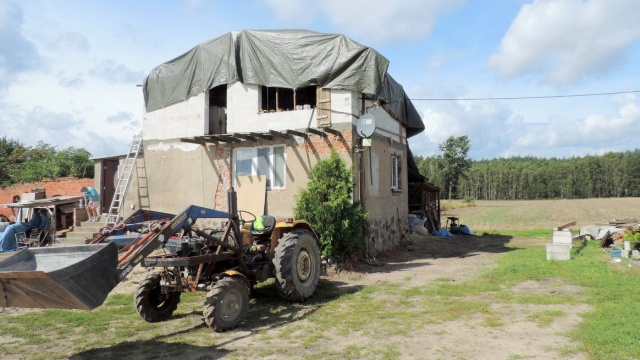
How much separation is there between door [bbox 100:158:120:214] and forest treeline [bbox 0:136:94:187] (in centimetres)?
1861

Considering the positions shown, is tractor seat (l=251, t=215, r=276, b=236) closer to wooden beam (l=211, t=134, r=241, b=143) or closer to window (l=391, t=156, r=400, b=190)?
wooden beam (l=211, t=134, r=241, b=143)

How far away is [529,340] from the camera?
5.79m

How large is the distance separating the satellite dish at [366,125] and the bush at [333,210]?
0.96m

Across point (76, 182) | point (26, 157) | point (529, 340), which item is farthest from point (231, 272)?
point (26, 157)

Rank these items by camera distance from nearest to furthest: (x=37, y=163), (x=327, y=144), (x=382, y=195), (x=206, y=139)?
(x=327, y=144) → (x=206, y=139) → (x=382, y=195) → (x=37, y=163)

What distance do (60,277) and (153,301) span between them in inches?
105

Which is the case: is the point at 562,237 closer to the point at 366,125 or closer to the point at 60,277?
the point at 366,125

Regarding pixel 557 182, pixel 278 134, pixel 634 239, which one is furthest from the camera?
pixel 557 182

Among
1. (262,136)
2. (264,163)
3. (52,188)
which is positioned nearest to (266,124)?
(262,136)

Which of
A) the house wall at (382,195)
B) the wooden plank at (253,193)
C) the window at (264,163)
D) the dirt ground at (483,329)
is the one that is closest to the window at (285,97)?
the window at (264,163)

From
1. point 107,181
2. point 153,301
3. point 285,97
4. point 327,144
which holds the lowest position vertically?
point 153,301

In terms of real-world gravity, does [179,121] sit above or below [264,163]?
above

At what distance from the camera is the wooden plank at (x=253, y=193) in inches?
525

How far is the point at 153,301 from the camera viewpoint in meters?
7.04
